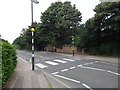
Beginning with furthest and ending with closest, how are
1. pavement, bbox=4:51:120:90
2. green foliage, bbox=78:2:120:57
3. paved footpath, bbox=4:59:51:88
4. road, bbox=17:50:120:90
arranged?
green foliage, bbox=78:2:120:57 < road, bbox=17:50:120:90 < pavement, bbox=4:51:120:90 < paved footpath, bbox=4:59:51:88

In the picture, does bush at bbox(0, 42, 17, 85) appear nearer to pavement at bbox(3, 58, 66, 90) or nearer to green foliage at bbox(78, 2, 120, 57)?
pavement at bbox(3, 58, 66, 90)

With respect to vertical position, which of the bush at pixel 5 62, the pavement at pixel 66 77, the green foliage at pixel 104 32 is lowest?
the pavement at pixel 66 77

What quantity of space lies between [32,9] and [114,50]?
13.7m

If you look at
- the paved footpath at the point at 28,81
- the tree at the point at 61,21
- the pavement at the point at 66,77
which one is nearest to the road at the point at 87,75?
the pavement at the point at 66,77

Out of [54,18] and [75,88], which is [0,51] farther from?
[54,18]

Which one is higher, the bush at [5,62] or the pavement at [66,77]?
the bush at [5,62]

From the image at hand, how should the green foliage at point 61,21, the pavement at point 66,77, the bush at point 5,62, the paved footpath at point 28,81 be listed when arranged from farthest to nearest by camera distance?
the green foliage at point 61,21 < the pavement at point 66,77 < the paved footpath at point 28,81 < the bush at point 5,62

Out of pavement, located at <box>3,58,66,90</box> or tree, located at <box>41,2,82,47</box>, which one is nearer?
pavement, located at <box>3,58,66,90</box>

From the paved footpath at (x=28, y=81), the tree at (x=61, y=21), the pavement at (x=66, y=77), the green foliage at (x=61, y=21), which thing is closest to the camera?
the paved footpath at (x=28, y=81)

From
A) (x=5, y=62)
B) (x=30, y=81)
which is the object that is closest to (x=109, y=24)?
(x=30, y=81)

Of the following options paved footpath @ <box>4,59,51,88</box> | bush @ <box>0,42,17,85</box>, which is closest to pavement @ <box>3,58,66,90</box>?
paved footpath @ <box>4,59,51,88</box>

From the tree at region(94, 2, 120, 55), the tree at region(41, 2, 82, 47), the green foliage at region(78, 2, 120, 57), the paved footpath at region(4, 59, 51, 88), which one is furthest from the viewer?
the tree at region(41, 2, 82, 47)

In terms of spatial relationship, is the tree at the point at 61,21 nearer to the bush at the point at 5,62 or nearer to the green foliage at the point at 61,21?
the green foliage at the point at 61,21

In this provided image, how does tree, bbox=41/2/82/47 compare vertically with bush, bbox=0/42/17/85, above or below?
above
